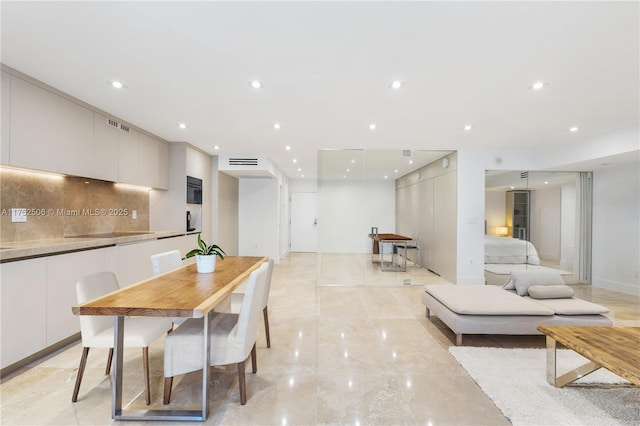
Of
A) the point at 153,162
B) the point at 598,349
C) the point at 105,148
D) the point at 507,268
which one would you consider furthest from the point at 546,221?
the point at 105,148

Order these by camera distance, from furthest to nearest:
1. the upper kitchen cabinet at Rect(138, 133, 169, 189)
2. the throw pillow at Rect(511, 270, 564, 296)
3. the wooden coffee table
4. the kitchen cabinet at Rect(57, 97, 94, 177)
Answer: the upper kitchen cabinet at Rect(138, 133, 169, 189) → the throw pillow at Rect(511, 270, 564, 296) → the kitchen cabinet at Rect(57, 97, 94, 177) → the wooden coffee table

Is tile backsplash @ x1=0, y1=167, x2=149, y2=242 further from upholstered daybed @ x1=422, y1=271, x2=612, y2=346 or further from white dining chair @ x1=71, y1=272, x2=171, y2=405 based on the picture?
upholstered daybed @ x1=422, y1=271, x2=612, y2=346

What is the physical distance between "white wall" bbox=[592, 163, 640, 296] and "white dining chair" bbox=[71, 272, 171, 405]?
23.1ft

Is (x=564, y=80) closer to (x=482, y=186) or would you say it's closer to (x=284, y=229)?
(x=482, y=186)

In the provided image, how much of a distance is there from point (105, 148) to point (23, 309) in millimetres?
2080

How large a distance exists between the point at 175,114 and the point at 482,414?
4.27 meters

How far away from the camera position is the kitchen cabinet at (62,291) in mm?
2641

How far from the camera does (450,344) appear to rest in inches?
119

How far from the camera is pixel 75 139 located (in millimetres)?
3225

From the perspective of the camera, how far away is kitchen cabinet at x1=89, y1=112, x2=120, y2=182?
11.6ft

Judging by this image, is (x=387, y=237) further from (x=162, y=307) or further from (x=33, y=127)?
(x=33, y=127)

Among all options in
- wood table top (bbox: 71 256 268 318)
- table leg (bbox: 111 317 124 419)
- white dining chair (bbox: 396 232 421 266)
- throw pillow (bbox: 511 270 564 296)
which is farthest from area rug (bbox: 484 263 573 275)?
table leg (bbox: 111 317 124 419)

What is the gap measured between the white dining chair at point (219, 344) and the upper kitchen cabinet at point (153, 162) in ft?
10.8

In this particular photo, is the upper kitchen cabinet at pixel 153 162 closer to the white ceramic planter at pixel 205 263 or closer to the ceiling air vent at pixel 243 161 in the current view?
the ceiling air vent at pixel 243 161
